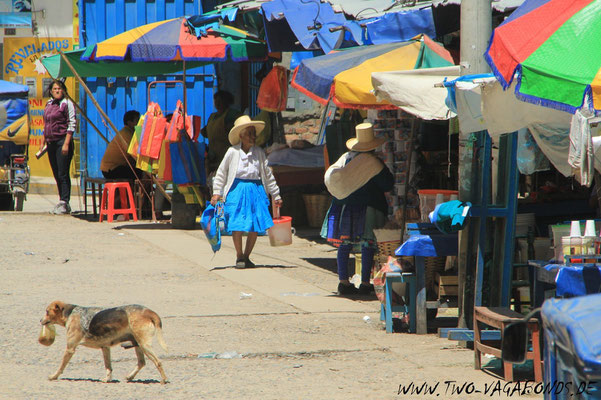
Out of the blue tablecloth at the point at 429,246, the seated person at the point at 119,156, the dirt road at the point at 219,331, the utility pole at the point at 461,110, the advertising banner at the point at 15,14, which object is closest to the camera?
the dirt road at the point at 219,331

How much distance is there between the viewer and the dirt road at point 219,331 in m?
5.95

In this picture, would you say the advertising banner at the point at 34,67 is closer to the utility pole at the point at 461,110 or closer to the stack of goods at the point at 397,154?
the stack of goods at the point at 397,154

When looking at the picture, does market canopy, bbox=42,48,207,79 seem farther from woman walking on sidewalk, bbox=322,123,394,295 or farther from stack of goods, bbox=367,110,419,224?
woman walking on sidewalk, bbox=322,123,394,295

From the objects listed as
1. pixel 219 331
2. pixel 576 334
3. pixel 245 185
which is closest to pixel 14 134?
pixel 245 185

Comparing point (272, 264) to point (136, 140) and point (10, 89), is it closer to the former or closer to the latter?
point (136, 140)

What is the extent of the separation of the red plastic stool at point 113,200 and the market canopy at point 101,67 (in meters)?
1.84

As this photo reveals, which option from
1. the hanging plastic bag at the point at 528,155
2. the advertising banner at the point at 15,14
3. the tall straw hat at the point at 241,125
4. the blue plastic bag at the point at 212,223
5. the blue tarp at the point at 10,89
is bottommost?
the blue plastic bag at the point at 212,223

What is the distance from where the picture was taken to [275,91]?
13.8 meters

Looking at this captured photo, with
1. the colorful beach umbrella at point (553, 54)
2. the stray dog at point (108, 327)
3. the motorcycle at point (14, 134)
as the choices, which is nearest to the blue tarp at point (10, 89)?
the motorcycle at point (14, 134)

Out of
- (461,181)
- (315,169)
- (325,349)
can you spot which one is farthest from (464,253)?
(315,169)

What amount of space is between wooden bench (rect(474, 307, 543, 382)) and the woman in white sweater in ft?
14.4

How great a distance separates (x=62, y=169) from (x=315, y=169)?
450 cm

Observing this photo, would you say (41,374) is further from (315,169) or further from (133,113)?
(133,113)

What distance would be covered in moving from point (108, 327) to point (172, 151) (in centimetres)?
854
